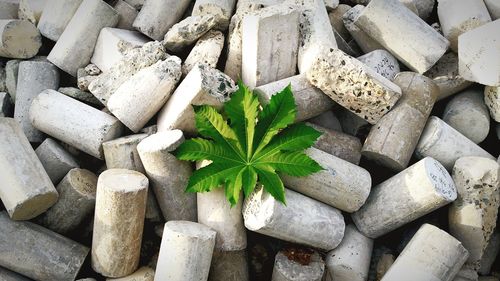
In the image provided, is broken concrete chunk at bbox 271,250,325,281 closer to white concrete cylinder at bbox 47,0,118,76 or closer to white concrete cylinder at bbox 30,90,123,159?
white concrete cylinder at bbox 30,90,123,159

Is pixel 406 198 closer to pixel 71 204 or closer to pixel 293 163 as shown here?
pixel 293 163

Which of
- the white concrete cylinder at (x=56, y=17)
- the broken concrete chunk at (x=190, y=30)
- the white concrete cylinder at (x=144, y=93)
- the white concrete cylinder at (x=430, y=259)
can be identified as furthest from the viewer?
the white concrete cylinder at (x=56, y=17)

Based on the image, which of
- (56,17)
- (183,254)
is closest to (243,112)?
(183,254)

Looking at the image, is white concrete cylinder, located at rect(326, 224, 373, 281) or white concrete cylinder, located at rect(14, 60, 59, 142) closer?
white concrete cylinder, located at rect(326, 224, 373, 281)

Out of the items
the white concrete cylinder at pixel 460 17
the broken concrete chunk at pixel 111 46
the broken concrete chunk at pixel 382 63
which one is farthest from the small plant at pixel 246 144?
the white concrete cylinder at pixel 460 17

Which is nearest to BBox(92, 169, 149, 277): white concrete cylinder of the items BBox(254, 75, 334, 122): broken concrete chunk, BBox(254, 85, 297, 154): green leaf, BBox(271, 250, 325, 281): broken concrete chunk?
BBox(254, 85, 297, 154): green leaf

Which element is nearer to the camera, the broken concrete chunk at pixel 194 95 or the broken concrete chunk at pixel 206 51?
the broken concrete chunk at pixel 194 95

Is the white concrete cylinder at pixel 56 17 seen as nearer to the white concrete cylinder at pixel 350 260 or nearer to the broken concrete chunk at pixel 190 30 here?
the broken concrete chunk at pixel 190 30
